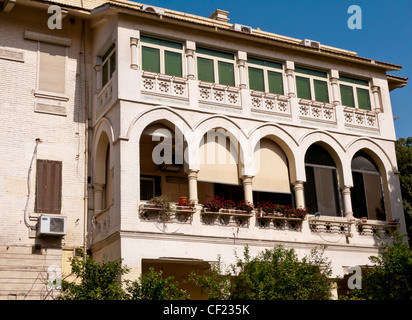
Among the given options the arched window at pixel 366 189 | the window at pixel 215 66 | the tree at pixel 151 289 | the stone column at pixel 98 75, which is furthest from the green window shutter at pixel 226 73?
the tree at pixel 151 289

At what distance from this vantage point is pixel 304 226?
2358 centimetres

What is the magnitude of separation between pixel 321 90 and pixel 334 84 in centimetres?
60

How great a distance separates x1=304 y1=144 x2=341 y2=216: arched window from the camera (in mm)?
24656

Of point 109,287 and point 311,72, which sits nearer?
point 109,287

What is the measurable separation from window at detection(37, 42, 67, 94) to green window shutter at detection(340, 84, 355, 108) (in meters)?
11.0

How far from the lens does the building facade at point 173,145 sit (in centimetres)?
2147

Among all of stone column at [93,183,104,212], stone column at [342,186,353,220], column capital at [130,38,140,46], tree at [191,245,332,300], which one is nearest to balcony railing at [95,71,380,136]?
column capital at [130,38,140,46]

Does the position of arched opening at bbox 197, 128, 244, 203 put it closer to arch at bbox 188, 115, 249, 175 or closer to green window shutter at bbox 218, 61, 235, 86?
arch at bbox 188, 115, 249, 175

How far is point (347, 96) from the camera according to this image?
1053 inches

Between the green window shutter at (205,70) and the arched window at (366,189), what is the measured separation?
680 cm

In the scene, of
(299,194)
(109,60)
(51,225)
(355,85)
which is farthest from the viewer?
(355,85)

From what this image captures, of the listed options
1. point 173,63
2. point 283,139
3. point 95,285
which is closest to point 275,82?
point 283,139

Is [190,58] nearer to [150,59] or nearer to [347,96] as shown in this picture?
[150,59]

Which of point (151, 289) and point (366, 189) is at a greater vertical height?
point (366, 189)
